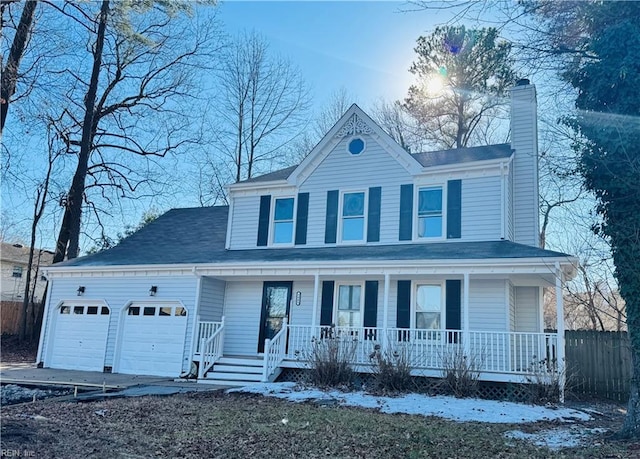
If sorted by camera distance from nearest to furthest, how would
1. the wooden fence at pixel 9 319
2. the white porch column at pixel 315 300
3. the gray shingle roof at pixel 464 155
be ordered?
the white porch column at pixel 315 300, the gray shingle roof at pixel 464 155, the wooden fence at pixel 9 319

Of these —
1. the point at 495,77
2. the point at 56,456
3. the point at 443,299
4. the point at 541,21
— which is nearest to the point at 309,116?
the point at 495,77

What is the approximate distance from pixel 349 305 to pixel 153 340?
5.72 metres

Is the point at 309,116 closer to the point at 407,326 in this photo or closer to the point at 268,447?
the point at 407,326

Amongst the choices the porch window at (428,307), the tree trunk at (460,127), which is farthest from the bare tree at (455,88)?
the porch window at (428,307)

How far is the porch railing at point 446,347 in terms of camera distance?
1066 centimetres

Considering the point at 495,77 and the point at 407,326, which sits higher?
the point at 495,77

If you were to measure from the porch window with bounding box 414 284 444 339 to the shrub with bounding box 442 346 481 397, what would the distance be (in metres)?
1.71

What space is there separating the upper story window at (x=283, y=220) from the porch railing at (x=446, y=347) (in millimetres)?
3321

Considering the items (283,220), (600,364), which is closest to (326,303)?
(283,220)

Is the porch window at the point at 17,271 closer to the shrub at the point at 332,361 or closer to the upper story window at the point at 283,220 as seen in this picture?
the upper story window at the point at 283,220

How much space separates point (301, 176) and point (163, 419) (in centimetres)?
927

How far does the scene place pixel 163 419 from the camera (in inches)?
286

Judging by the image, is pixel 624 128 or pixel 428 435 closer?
pixel 428 435

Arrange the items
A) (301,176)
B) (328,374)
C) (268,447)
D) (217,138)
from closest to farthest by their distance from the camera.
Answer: (268,447) → (328,374) → (301,176) → (217,138)
